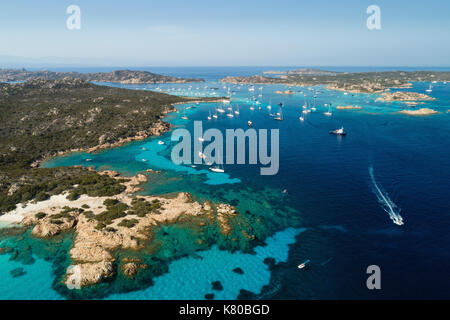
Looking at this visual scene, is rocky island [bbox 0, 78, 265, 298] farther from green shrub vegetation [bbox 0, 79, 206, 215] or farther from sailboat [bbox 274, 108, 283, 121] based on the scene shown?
sailboat [bbox 274, 108, 283, 121]

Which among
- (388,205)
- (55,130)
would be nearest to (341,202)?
(388,205)

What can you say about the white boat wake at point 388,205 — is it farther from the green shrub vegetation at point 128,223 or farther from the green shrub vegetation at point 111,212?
the green shrub vegetation at point 111,212

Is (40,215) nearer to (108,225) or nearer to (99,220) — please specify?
(99,220)

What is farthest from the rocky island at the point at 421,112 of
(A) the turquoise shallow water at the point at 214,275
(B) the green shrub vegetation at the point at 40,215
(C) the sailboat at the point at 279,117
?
(B) the green shrub vegetation at the point at 40,215
